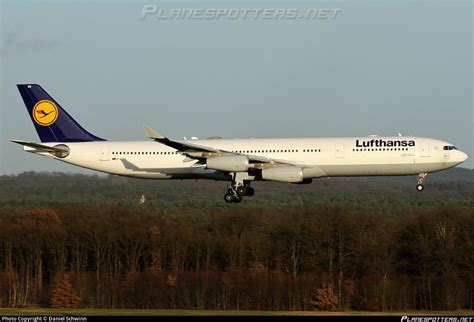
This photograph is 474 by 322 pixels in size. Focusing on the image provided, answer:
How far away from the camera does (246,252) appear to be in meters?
67.6

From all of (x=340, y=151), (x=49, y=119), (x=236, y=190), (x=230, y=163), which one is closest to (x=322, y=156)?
(x=340, y=151)

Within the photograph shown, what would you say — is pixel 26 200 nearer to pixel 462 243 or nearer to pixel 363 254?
pixel 363 254

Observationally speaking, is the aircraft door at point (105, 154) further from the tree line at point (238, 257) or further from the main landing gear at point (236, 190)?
the tree line at point (238, 257)

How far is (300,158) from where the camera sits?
56.3m

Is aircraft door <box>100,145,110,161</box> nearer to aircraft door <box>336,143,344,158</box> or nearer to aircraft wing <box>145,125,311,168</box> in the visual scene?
aircraft wing <box>145,125,311,168</box>

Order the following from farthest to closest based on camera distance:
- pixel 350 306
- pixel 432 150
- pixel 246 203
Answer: pixel 246 203 < pixel 350 306 < pixel 432 150

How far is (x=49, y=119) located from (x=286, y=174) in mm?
15530

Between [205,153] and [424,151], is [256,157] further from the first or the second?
[424,151]

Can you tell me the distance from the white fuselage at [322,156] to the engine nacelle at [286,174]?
81cm

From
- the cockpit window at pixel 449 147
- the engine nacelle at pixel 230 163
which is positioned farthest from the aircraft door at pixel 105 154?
the cockpit window at pixel 449 147

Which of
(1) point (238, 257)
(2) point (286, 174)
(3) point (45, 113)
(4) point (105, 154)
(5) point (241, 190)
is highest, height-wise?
(3) point (45, 113)

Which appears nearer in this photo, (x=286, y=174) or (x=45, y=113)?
(x=286, y=174)

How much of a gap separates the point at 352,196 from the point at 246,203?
702 centimetres

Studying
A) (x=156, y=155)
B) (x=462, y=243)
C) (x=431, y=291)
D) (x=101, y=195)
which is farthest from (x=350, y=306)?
(x=101, y=195)
